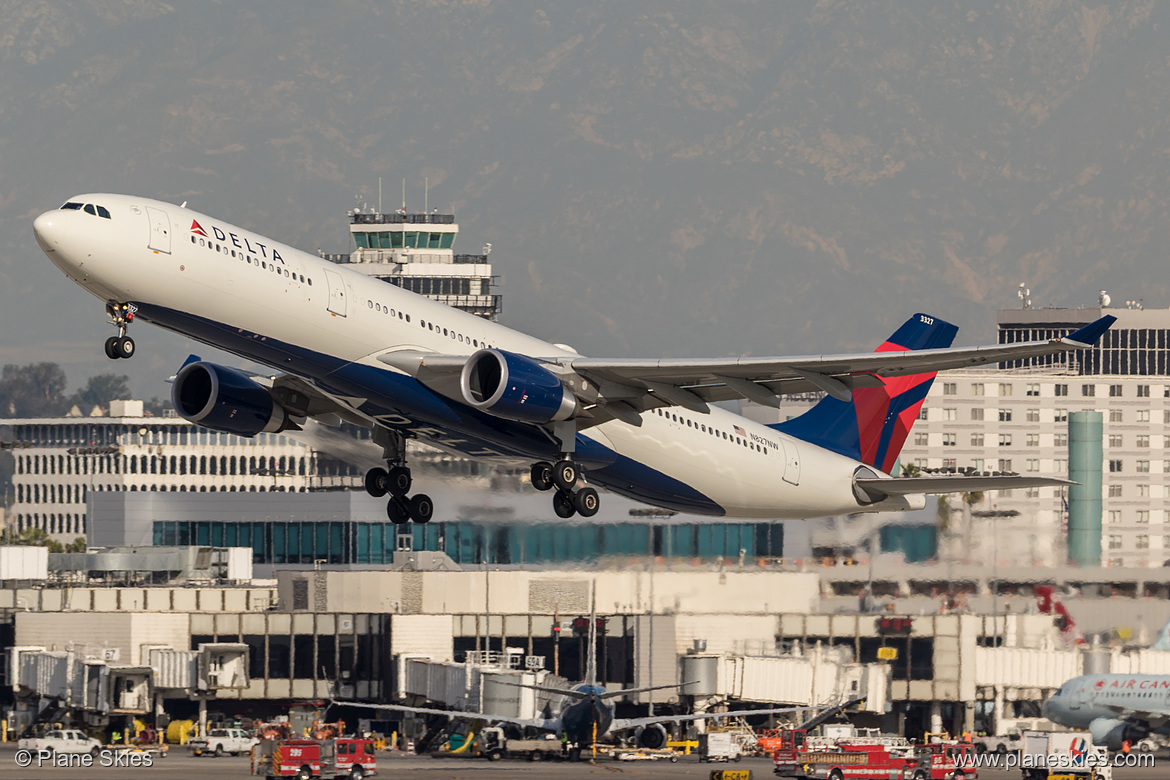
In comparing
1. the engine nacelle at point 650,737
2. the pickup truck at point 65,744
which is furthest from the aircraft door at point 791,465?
the pickup truck at point 65,744

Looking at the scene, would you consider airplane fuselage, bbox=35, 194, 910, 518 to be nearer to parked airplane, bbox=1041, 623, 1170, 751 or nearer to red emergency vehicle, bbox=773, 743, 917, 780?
red emergency vehicle, bbox=773, 743, 917, 780

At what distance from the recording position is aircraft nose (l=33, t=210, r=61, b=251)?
3919 cm

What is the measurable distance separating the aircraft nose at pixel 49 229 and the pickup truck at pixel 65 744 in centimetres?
3348

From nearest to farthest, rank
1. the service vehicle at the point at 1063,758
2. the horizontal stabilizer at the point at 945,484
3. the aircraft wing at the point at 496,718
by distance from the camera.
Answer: the horizontal stabilizer at the point at 945,484
the service vehicle at the point at 1063,758
the aircraft wing at the point at 496,718

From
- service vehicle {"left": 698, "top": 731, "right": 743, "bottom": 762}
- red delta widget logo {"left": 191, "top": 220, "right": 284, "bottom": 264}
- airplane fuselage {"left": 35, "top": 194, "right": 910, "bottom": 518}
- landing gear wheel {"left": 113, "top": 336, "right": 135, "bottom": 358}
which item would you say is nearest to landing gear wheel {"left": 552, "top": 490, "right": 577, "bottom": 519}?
airplane fuselage {"left": 35, "top": 194, "right": 910, "bottom": 518}

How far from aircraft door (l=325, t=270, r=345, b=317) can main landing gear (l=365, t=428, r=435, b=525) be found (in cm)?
729

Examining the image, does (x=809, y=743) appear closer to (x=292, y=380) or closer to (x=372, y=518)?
(x=292, y=380)

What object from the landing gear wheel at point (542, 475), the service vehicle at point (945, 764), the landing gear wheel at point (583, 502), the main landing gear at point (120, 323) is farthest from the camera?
the service vehicle at point (945, 764)

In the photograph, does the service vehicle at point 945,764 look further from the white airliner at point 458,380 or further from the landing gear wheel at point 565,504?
the landing gear wheel at point 565,504

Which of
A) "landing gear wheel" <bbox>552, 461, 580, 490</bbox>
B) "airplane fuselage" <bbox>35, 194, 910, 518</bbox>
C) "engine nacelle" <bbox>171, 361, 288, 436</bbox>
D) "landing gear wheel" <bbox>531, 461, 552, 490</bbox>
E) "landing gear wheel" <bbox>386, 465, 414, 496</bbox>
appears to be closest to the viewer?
"airplane fuselage" <bbox>35, 194, 910, 518</bbox>

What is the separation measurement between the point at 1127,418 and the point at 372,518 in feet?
305

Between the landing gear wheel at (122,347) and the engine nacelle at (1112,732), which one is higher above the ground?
the landing gear wheel at (122,347)

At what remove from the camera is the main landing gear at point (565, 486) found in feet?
152

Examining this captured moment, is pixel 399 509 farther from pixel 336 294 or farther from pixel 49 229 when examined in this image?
pixel 49 229
